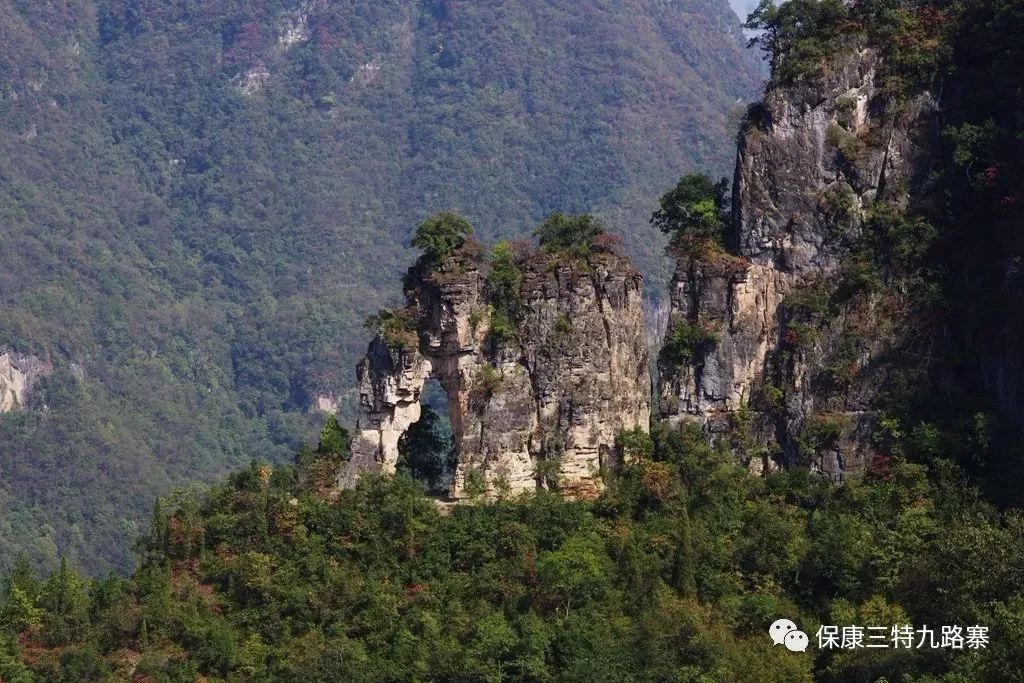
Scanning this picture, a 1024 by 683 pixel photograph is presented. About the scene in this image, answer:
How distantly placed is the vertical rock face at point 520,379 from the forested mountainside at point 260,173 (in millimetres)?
41278

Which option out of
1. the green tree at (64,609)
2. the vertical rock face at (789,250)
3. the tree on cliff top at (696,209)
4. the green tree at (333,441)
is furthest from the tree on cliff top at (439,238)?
the green tree at (64,609)

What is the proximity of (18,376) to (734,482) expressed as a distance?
56.8 meters

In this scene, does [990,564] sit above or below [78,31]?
below

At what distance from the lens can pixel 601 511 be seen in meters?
39.1

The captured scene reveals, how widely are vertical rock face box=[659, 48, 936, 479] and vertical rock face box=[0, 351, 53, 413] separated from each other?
52.7 m

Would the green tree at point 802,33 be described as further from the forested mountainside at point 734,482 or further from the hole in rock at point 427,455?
the hole in rock at point 427,455

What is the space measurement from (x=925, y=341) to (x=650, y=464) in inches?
221

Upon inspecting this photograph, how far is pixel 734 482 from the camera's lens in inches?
1563

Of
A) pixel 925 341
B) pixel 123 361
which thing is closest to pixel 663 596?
pixel 925 341

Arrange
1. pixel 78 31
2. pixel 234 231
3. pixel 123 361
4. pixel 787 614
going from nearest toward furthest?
1. pixel 787 614
2. pixel 123 361
3. pixel 234 231
4. pixel 78 31

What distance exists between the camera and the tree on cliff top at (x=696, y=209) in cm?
4275

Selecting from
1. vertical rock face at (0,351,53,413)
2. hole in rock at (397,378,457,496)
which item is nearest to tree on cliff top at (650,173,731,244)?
hole in rock at (397,378,457,496)

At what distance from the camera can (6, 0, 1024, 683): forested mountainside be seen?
35750mm

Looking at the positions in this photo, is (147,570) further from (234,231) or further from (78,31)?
(78,31)
